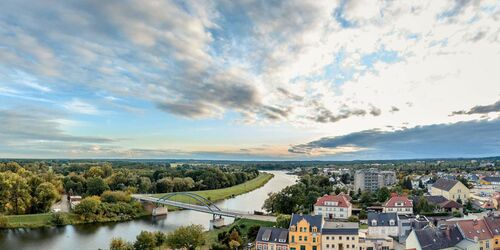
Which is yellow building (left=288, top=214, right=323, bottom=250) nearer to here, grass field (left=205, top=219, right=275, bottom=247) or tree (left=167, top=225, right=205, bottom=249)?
tree (left=167, top=225, right=205, bottom=249)

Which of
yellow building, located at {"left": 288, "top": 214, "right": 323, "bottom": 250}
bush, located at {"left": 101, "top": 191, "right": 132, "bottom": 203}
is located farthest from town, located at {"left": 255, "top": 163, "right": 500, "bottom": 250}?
bush, located at {"left": 101, "top": 191, "right": 132, "bottom": 203}

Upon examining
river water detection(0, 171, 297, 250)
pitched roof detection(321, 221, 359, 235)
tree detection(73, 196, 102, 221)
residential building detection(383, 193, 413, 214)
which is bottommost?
Answer: river water detection(0, 171, 297, 250)

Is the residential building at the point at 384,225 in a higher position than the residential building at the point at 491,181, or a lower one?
lower

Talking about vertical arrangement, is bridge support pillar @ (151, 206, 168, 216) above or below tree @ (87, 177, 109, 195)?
below

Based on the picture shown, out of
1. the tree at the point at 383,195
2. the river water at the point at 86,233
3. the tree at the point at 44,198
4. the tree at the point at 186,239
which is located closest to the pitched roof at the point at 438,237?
the tree at the point at 186,239

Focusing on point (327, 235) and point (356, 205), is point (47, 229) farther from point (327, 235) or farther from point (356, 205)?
point (356, 205)

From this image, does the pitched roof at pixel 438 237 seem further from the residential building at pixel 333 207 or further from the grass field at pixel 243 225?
the residential building at pixel 333 207
